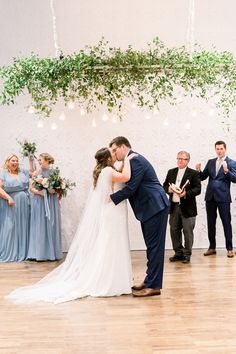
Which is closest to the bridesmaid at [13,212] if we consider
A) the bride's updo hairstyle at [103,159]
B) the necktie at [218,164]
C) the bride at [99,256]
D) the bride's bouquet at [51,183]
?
the bride's bouquet at [51,183]

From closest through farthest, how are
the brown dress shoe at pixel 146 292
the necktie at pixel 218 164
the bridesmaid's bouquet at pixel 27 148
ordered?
the brown dress shoe at pixel 146 292 < the necktie at pixel 218 164 < the bridesmaid's bouquet at pixel 27 148

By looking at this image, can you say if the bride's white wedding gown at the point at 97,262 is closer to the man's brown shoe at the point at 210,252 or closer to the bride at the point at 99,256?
the bride at the point at 99,256

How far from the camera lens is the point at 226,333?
4.04m

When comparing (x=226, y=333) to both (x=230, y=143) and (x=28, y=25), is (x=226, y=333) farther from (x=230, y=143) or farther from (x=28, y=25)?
(x=28, y=25)

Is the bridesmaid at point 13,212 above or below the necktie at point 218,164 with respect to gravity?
below

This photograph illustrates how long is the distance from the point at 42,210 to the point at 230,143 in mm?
3235

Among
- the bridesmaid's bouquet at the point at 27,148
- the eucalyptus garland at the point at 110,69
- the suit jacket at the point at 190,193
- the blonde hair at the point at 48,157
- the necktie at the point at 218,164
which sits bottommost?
the suit jacket at the point at 190,193

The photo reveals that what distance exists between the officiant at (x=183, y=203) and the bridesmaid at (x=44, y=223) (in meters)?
1.68

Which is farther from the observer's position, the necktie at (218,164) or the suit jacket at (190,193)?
the necktie at (218,164)

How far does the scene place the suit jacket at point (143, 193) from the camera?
515 centimetres

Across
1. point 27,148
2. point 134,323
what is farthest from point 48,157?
Answer: point 134,323

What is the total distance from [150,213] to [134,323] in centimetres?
121

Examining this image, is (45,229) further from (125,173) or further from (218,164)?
(218,164)

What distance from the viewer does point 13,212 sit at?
7.50 meters
